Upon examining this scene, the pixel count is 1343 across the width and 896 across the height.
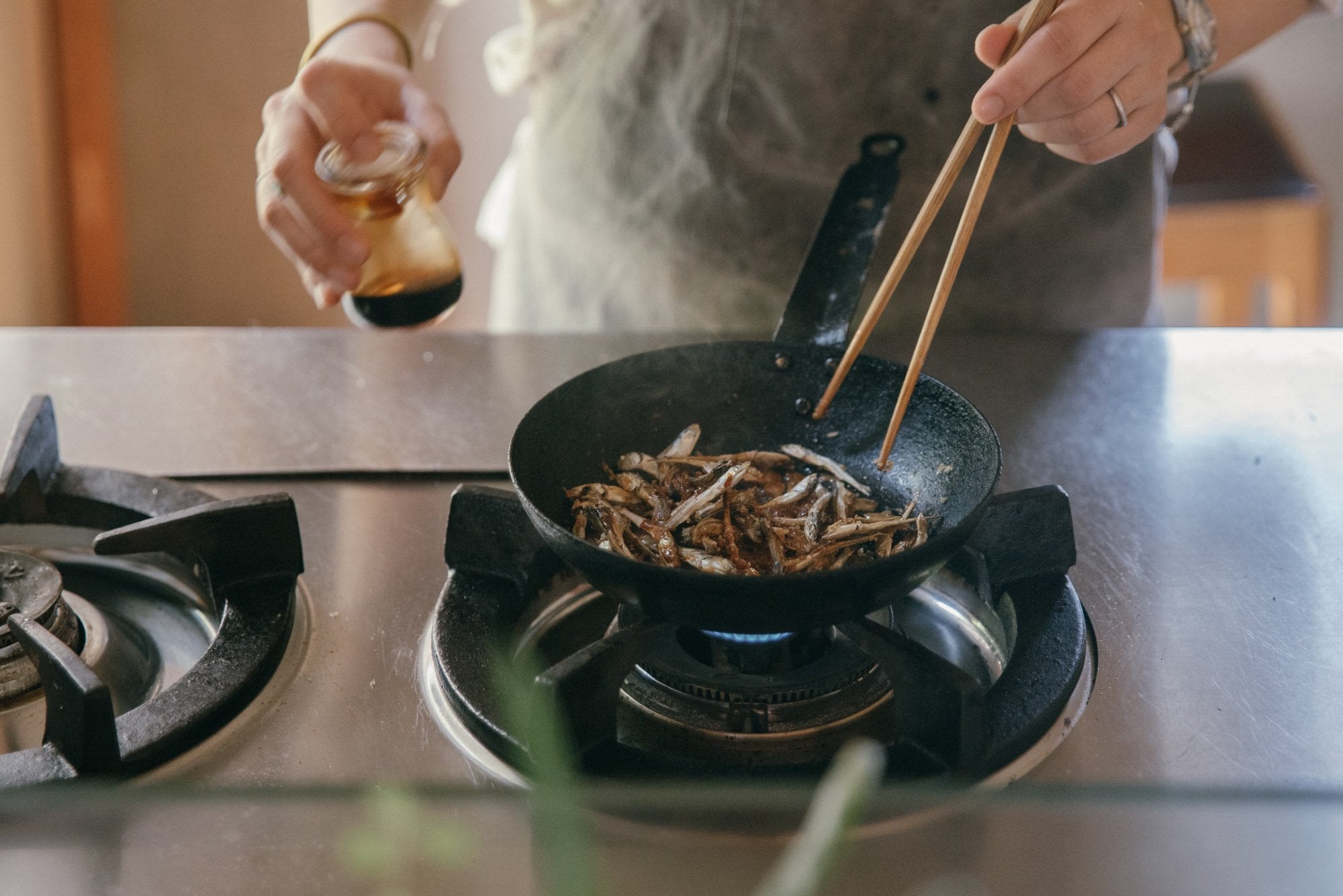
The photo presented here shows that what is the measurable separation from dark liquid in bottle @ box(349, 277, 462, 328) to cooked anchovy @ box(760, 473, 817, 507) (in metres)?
0.37

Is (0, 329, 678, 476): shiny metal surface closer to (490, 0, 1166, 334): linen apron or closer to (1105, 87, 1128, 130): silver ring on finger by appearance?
(490, 0, 1166, 334): linen apron

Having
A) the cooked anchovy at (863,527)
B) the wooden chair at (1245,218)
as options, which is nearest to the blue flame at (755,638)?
the cooked anchovy at (863,527)

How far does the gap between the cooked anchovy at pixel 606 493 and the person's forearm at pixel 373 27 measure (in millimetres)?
678

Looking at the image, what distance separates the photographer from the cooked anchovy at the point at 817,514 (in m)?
0.94

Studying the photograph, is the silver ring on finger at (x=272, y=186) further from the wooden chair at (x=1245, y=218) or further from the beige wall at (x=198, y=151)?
the wooden chair at (x=1245, y=218)

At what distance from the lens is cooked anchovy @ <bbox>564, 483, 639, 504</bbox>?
97 cm

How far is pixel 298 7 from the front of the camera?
7.51 feet

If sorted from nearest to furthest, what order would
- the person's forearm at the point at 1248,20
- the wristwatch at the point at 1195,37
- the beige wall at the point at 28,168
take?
the wristwatch at the point at 1195,37 → the person's forearm at the point at 1248,20 → the beige wall at the point at 28,168

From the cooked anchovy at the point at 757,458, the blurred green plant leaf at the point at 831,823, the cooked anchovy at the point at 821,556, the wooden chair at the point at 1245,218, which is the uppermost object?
the blurred green plant leaf at the point at 831,823

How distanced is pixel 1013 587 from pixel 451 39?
102 inches

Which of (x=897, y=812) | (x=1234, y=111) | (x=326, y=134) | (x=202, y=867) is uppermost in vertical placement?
(x=897, y=812)

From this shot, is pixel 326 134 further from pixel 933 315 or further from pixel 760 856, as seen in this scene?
pixel 760 856

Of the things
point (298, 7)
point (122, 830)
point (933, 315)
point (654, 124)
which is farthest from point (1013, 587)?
A: point (298, 7)

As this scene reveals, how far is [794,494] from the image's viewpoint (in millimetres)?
993
